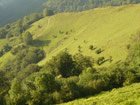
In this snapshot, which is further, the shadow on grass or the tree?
the tree

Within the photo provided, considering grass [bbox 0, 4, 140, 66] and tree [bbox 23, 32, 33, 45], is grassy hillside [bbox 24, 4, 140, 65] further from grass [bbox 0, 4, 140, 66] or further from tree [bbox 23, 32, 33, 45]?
tree [bbox 23, 32, 33, 45]

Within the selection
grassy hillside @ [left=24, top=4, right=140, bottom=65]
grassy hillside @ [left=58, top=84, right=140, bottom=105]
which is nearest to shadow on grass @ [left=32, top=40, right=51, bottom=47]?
grassy hillside @ [left=24, top=4, right=140, bottom=65]

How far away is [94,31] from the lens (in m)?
109

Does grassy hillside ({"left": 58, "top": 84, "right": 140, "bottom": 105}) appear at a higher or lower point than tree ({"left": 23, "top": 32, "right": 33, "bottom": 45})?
lower

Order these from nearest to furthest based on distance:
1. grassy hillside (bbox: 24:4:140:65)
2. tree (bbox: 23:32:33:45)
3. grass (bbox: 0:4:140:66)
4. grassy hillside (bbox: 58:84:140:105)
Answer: grassy hillside (bbox: 58:84:140:105) → grass (bbox: 0:4:140:66) → grassy hillside (bbox: 24:4:140:65) → tree (bbox: 23:32:33:45)

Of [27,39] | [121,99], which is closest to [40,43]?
[27,39]

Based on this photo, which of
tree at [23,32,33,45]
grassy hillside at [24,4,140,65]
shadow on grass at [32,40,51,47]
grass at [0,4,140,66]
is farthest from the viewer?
tree at [23,32,33,45]

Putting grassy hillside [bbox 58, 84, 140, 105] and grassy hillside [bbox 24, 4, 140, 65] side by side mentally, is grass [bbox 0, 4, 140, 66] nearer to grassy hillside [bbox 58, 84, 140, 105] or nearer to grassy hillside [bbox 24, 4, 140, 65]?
grassy hillside [bbox 24, 4, 140, 65]

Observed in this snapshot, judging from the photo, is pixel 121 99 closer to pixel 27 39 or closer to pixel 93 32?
pixel 93 32

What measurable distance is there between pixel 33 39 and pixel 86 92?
123040mm

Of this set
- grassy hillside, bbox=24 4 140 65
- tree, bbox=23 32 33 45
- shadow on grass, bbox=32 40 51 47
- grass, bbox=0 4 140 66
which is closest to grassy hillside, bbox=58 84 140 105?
grass, bbox=0 4 140 66

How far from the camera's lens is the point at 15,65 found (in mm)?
125688

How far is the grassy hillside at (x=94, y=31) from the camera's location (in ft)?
252

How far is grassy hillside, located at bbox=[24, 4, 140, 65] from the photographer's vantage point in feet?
252
